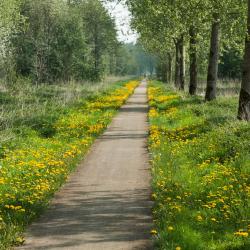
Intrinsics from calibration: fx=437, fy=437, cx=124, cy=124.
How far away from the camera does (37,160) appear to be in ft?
38.5

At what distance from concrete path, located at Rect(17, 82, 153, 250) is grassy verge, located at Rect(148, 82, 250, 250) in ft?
1.25

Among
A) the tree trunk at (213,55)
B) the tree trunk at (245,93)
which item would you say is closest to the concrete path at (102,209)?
the tree trunk at (245,93)

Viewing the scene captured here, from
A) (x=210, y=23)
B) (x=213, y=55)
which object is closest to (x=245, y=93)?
(x=213, y=55)

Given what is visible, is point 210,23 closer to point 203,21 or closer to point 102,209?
point 203,21

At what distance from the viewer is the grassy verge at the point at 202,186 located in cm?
680

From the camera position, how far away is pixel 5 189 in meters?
9.22

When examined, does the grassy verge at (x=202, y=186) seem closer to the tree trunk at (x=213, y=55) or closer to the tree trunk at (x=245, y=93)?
the tree trunk at (x=245, y=93)

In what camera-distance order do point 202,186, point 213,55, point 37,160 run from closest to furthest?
point 202,186 < point 37,160 < point 213,55

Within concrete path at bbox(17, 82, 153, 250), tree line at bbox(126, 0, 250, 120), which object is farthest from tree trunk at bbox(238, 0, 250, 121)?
concrete path at bbox(17, 82, 153, 250)

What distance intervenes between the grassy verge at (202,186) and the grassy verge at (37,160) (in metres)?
2.32

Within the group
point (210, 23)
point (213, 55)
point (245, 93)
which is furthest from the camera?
point (210, 23)

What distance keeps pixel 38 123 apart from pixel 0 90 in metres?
20.0

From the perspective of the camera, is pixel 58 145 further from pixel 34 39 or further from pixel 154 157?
pixel 34 39

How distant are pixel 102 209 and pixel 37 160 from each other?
369 cm
